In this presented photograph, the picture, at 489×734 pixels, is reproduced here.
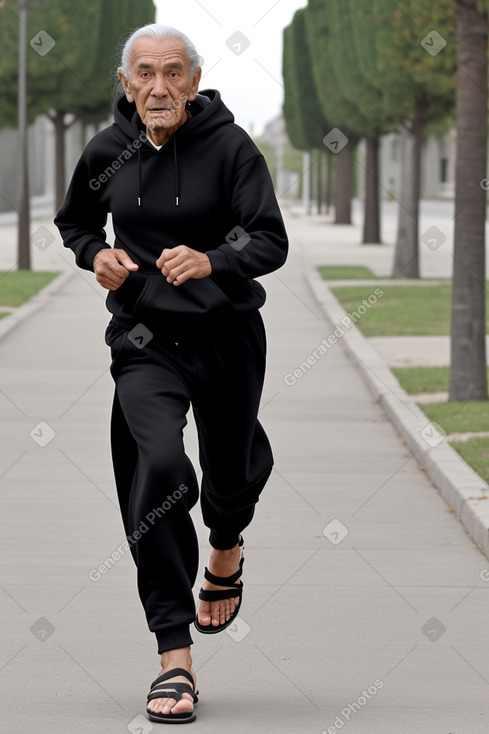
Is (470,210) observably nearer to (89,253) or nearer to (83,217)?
(83,217)

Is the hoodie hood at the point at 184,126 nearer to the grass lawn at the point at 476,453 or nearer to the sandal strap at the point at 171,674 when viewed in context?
the sandal strap at the point at 171,674

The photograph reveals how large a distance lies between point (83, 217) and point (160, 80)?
58 centimetres

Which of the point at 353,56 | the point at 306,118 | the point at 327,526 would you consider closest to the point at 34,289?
the point at 353,56

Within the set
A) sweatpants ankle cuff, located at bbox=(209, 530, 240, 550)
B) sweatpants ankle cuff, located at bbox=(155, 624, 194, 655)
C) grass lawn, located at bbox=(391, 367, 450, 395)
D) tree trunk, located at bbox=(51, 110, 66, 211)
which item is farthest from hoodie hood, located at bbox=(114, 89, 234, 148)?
tree trunk, located at bbox=(51, 110, 66, 211)

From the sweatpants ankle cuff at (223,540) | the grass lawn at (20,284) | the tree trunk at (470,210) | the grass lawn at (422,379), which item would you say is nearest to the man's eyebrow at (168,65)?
the sweatpants ankle cuff at (223,540)

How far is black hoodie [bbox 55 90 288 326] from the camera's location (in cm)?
488

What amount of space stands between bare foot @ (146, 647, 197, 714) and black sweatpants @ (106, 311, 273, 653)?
0.03 metres

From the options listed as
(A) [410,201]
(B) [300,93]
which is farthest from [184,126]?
(B) [300,93]

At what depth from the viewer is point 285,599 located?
6.36 metres

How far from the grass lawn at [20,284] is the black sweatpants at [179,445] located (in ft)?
51.7

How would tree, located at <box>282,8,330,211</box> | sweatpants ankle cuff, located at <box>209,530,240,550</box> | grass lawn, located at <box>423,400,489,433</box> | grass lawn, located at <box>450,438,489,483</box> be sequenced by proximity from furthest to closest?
tree, located at <box>282,8,330,211</box>, grass lawn, located at <box>423,400,489,433</box>, grass lawn, located at <box>450,438,489,483</box>, sweatpants ankle cuff, located at <box>209,530,240,550</box>

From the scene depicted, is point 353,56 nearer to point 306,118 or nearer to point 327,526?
point 306,118

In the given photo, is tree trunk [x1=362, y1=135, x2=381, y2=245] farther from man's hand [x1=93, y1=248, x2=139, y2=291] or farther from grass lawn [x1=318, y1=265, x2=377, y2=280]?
man's hand [x1=93, y1=248, x2=139, y2=291]

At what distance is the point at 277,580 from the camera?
6.70 m
